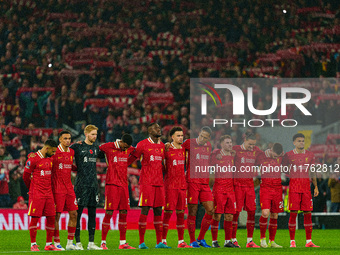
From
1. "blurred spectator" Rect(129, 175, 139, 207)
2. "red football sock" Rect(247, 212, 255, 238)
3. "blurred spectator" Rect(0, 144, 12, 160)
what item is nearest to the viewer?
"red football sock" Rect(247, 212, 255, 238)

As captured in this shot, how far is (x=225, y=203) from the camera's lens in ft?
38.7

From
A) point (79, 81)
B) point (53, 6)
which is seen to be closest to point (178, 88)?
point (79, 81)

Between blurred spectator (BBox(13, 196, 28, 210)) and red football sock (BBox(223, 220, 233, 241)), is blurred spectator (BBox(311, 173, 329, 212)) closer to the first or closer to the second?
red football sock (BBox(223, 220, 233, 241))

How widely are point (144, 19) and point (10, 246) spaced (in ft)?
50.2

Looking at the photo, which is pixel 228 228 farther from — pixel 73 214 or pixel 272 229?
pixel 73 214

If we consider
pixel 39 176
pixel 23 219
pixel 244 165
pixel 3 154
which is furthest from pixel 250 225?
pixel 3 154

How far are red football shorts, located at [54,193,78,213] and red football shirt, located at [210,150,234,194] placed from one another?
8.74 feet

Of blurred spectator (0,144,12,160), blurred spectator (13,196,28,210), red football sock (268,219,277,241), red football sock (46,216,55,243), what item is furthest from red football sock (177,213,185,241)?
blurred spectator (0,144,12,160)

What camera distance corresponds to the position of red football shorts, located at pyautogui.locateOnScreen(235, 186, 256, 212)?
1189 centimetres

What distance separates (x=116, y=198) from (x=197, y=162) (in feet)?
5.36

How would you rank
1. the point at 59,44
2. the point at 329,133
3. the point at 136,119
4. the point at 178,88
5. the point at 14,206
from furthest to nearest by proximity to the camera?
the point at 59,44, the point at 178,88, the point at 136,119, the point at 329,133, the point at 14,206

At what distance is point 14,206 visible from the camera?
17.4 m

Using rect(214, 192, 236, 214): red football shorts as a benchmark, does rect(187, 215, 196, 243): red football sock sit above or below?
below

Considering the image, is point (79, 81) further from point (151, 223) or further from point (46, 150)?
point (46, 150)
